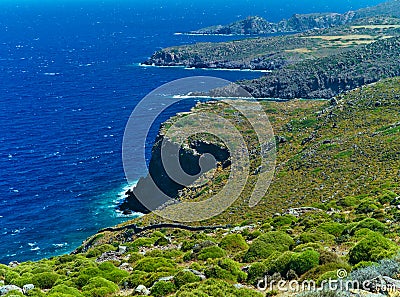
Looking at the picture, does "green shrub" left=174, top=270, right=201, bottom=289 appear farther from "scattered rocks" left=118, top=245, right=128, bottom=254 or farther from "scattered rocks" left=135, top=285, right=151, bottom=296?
"scattered rocks" left=118, top=245, right=128, bottom=254

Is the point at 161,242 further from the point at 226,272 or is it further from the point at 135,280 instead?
the point at 226,272

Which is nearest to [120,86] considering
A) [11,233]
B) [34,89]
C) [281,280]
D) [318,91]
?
[34,89]

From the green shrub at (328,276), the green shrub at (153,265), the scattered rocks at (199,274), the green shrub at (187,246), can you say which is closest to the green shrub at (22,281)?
the green shrub at (153,265)

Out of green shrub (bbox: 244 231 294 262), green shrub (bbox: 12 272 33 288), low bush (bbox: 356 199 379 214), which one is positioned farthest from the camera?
low bush (bbox: 356 199 379 214)

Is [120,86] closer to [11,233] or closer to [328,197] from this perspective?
[11,233]

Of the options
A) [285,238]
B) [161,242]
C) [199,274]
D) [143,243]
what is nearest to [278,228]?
[285,238]

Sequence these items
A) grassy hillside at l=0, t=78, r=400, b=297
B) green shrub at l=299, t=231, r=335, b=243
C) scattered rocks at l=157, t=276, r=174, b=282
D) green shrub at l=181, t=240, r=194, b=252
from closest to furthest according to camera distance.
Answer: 1. grassy hillside at l=0, t=78, r=400, b=297
2. scattered rocks at l=157, t=276, r=174, b=282
3. green shrub at l=299, t=231, r=335, b=243
4. green shrub at l=181, t=240, r=194, b=252

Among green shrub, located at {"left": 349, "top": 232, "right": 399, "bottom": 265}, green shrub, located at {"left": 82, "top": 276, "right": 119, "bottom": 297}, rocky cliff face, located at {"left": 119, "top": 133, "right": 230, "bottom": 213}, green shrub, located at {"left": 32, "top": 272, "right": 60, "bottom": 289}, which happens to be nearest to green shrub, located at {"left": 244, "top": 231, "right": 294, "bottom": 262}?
green shrub, located at {"left": 349, "top": 232, "right": 399, "bottom": 265}

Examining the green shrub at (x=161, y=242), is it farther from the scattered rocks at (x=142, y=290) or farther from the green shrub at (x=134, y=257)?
the scattered rocks at (x=142, y=290)
